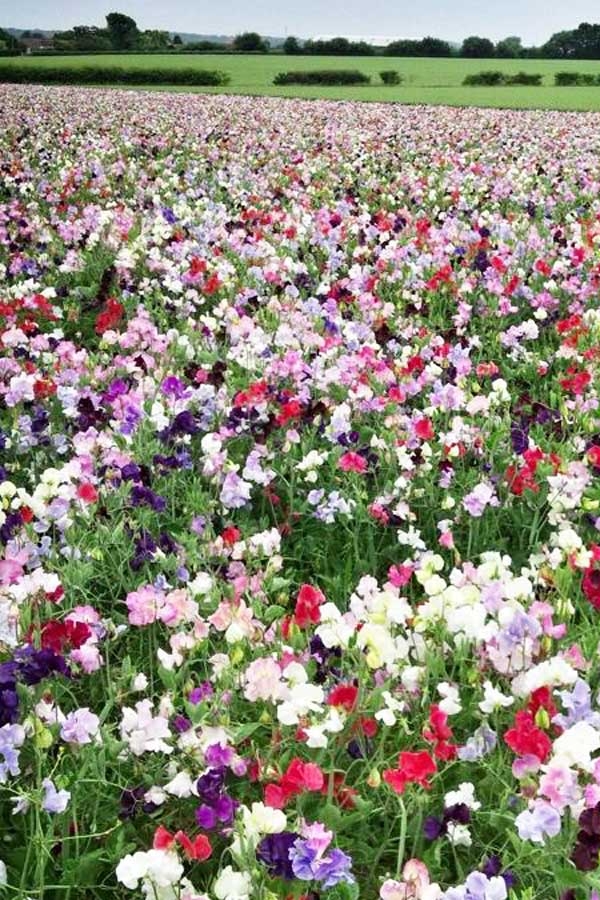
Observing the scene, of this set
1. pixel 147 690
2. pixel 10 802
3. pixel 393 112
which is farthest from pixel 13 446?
pixel 393 112

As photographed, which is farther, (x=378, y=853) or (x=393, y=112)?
(x=393, y=112)

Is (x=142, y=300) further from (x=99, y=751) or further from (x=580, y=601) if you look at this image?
(x=99, y=751)

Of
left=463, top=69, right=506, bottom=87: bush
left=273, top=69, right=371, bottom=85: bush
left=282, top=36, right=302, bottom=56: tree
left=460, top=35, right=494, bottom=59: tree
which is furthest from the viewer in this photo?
left=460, top=35, right=494, bottom=59: tree

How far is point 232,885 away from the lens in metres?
1.98

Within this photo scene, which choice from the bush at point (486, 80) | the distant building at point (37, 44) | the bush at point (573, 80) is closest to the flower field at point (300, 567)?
the bush at point (486, 80)

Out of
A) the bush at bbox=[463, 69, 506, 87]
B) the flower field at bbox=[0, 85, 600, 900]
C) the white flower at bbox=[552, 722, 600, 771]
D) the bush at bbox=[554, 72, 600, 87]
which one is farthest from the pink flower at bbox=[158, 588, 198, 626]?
the bush at bbox=[554, 72, 600, 87]

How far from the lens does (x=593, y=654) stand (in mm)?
2828

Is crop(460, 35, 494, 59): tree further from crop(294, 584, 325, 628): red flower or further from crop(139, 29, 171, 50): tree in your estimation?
crop(294, 584, 325, 628): red flower

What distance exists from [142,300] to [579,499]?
175 inches

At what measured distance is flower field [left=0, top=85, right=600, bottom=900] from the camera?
2.30m

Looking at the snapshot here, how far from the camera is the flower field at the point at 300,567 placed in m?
2.30

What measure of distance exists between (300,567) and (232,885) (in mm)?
2044

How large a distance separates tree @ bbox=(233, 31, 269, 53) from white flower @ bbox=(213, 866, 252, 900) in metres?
86.4

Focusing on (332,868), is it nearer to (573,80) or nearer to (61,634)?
(61,634)
